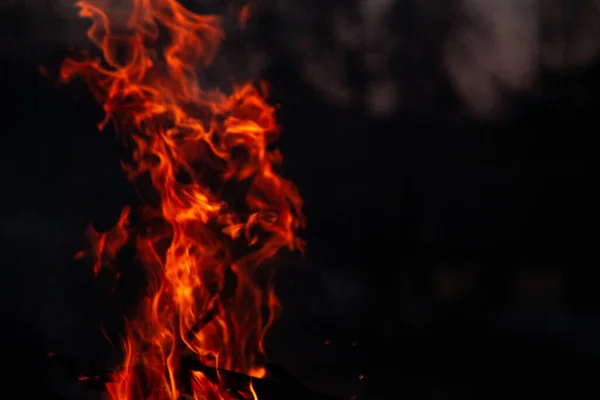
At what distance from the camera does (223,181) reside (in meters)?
11.4

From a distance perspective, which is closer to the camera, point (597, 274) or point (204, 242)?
point (204, 242)

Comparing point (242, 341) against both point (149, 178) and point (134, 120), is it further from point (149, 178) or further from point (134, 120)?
point (134, 120)

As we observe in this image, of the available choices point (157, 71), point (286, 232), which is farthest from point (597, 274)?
point (157, 71)

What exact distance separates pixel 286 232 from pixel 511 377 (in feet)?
32.5

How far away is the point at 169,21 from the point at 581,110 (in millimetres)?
8739

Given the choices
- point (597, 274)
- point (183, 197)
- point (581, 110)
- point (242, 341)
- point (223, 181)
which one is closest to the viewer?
point (183, 197)

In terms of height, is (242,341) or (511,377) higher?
(242,341)

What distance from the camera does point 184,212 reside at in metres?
9.08

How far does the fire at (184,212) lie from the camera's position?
886 centimetres

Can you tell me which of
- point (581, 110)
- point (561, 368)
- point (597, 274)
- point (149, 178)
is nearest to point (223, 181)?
point (149, 178)

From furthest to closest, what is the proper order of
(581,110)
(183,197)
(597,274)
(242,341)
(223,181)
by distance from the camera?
(597,274)
(581,110)
(223,181)
(242,341)
(183,197)

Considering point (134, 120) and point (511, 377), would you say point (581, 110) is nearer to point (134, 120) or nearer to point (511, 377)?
Result: point (511, 377)

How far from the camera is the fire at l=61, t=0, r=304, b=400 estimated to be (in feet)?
29.1

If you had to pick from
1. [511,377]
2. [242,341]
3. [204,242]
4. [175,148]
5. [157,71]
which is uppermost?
[157,71]
